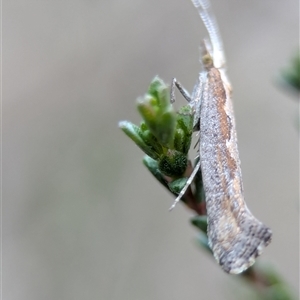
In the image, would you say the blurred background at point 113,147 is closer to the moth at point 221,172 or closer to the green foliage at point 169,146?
the moth at point 221,172

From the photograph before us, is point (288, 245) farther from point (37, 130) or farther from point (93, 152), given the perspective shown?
point (37, 130)

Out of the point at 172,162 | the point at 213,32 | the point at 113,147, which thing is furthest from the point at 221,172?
the point at 113,147

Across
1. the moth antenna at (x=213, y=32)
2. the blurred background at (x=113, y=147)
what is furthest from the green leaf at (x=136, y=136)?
the blurred background at (x=113, y=147)

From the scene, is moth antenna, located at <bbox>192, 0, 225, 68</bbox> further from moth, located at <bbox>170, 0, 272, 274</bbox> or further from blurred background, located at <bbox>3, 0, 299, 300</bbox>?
blurred background, located at <bbox>3, 0, 299, 300</bbox>

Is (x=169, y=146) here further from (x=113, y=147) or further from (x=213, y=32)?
(x=113, y=147)

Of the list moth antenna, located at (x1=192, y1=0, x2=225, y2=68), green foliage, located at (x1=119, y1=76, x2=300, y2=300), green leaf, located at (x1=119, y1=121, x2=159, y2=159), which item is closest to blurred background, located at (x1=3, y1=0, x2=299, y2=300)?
moth antenna, located at (x1=192, y1=0, x2=225, y2=68)

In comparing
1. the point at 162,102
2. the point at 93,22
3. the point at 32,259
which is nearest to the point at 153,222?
the point at 32,259
